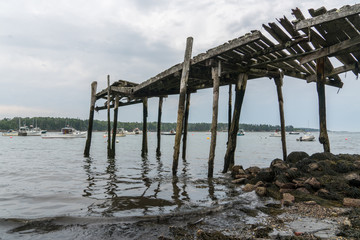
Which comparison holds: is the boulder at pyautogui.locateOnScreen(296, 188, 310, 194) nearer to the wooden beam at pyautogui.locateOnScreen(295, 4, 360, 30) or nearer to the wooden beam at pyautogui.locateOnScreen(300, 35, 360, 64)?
the wooden beam at pyautogui.locateOnScreen(300, 35, 360, 64)

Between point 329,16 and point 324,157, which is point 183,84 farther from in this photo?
point 324,157

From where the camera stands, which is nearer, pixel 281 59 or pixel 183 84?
pixel 281 59

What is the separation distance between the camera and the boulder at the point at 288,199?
20.1 feet

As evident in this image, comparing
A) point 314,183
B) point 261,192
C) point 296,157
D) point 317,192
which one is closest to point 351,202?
point 317,192

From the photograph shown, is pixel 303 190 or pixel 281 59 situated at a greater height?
pixel 281 59

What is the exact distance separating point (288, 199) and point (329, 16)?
14.1 ft

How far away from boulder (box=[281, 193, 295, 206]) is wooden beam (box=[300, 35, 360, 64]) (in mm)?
4028

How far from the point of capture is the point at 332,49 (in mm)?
7375

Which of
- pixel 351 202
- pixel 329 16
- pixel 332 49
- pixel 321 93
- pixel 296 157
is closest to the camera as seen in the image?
pixel 351 202

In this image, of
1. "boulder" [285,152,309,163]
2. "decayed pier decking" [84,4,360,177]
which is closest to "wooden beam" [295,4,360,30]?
"decayed pier decking" [84,4,360,177]

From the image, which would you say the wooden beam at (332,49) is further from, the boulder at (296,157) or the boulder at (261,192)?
the boulder at (261,192)

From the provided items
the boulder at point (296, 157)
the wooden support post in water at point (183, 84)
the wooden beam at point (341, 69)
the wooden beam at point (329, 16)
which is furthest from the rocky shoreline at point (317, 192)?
the wooden beam at point (329, 16)

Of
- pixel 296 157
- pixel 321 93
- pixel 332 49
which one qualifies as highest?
pixel 332 49

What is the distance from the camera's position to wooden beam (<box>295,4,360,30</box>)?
18.7 feet
